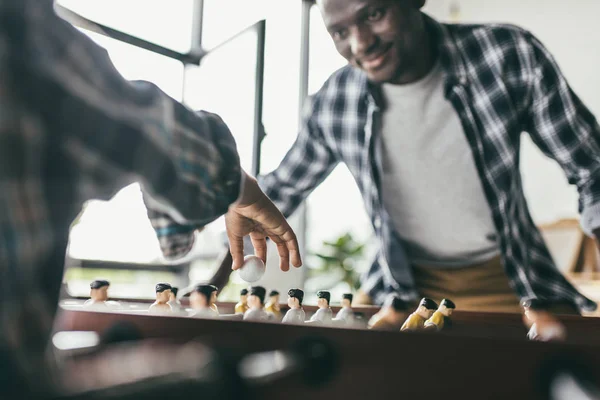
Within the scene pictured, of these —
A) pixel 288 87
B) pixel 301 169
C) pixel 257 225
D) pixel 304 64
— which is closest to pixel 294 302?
pixel 257 225

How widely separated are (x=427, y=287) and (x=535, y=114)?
19.7 inches

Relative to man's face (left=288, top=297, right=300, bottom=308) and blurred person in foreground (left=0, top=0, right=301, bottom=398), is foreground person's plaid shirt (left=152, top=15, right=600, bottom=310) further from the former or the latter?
blurred person in foreground (left=0, top=0, right=301, bottom=398)

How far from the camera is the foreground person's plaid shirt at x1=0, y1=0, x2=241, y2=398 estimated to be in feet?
0.74

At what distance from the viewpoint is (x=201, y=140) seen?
350 millimetres

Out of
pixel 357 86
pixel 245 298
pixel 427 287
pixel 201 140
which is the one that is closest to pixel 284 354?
pixel 201 140

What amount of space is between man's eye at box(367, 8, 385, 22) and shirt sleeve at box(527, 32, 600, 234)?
38 cm

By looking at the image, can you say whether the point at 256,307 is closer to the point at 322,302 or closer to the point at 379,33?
the point at 322,302

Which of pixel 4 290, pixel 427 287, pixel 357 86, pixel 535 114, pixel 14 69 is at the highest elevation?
pixel 357 86

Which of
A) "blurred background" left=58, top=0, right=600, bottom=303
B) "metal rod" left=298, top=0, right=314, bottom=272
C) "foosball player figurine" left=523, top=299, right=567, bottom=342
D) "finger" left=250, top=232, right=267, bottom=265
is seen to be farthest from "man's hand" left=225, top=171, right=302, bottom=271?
"metal rod" left=298, top=0, right=314, bottom=272

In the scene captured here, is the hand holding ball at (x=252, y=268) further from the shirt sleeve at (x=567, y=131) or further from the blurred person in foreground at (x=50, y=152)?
the shirt sleeve at (x=567, y=131)

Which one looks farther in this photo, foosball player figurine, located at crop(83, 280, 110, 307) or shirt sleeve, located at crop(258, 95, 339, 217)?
shirt sleeve, located at crop(258, 95, 339, 217)

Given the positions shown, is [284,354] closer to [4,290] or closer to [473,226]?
[4,290]

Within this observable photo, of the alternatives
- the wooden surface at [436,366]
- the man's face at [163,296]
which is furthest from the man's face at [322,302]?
the wooden surface at [436,366]

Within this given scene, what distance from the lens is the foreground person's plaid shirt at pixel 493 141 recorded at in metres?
1.11
